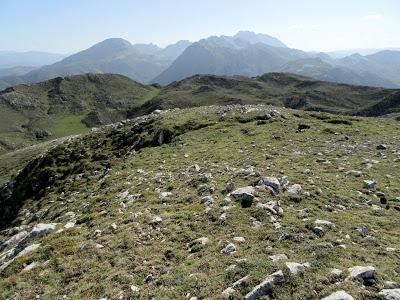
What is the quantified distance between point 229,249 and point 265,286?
2801mm

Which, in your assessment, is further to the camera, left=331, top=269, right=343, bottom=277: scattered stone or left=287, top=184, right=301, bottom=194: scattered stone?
left=287, top=184, right=301, bottom=194: scattered stone

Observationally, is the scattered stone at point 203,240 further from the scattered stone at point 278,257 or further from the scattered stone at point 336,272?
the scattered stone at point 336,272

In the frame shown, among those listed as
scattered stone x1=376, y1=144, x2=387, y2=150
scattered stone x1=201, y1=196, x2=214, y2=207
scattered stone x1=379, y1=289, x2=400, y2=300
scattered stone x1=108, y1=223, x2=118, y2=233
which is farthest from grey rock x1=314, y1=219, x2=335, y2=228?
scattered stone x1=376, y1=144, x2=387, y2=150

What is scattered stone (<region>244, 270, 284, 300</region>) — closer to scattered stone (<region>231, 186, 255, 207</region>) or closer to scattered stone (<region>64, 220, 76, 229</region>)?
scattered stone (<region>231, 186, 255, 207</region>)

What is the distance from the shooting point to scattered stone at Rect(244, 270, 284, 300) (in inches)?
413

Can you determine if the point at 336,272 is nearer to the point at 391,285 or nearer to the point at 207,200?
the point at 391,285

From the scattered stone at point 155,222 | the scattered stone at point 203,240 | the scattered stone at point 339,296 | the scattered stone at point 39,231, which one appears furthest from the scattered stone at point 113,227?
the scattered stone at point 339,296

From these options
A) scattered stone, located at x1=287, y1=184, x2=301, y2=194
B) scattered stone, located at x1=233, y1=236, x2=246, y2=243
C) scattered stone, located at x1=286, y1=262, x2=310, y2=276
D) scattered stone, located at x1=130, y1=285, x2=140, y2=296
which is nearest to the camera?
scattered stone, located at x1=286, y1=262, x2=310, y2=276

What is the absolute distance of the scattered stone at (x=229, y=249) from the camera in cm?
1323

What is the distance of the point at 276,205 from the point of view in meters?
16.4

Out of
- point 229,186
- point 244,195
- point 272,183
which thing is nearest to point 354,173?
point 272,183

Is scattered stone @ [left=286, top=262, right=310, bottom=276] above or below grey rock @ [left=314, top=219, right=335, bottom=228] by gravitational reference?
above

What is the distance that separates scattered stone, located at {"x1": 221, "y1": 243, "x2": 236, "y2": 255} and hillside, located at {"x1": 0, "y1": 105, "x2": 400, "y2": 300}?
0.12 ft

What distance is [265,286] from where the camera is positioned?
35.0ft
